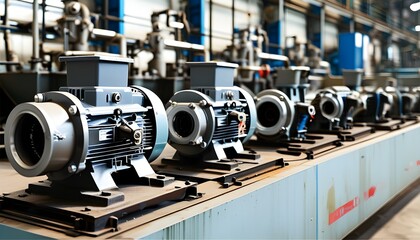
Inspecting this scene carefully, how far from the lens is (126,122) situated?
1325mm

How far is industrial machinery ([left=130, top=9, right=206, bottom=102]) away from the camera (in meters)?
3.48

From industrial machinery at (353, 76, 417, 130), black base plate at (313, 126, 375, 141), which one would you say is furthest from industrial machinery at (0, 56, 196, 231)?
industrial machinery at (353, 76, 417, 130)

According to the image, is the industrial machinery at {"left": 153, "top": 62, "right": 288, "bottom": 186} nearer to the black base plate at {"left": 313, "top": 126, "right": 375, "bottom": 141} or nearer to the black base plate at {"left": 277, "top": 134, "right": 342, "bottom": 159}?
the black base plate at {"left": 277, "top": 134, "right": 342, "bottom": 159}

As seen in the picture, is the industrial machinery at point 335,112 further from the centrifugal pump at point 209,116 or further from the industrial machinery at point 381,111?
the centrifugal pump at point 209,116

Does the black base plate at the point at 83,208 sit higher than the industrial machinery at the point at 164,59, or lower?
lower

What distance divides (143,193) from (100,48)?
2904 millimetres

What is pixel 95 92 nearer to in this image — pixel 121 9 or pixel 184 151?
pixel 184 151

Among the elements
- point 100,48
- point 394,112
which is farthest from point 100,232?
point 394,112

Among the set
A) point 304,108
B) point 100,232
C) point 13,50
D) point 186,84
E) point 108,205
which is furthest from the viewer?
point 186,84

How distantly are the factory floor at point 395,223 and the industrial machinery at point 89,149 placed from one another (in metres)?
1.64

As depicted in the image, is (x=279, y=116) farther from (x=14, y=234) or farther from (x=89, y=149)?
(x=14, y=234)

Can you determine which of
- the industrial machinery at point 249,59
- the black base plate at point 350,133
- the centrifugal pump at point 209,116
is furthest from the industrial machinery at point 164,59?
the centrifugal pump at point 209,116

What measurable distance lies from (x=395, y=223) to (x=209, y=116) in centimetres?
179

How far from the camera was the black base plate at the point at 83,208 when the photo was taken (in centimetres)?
110
